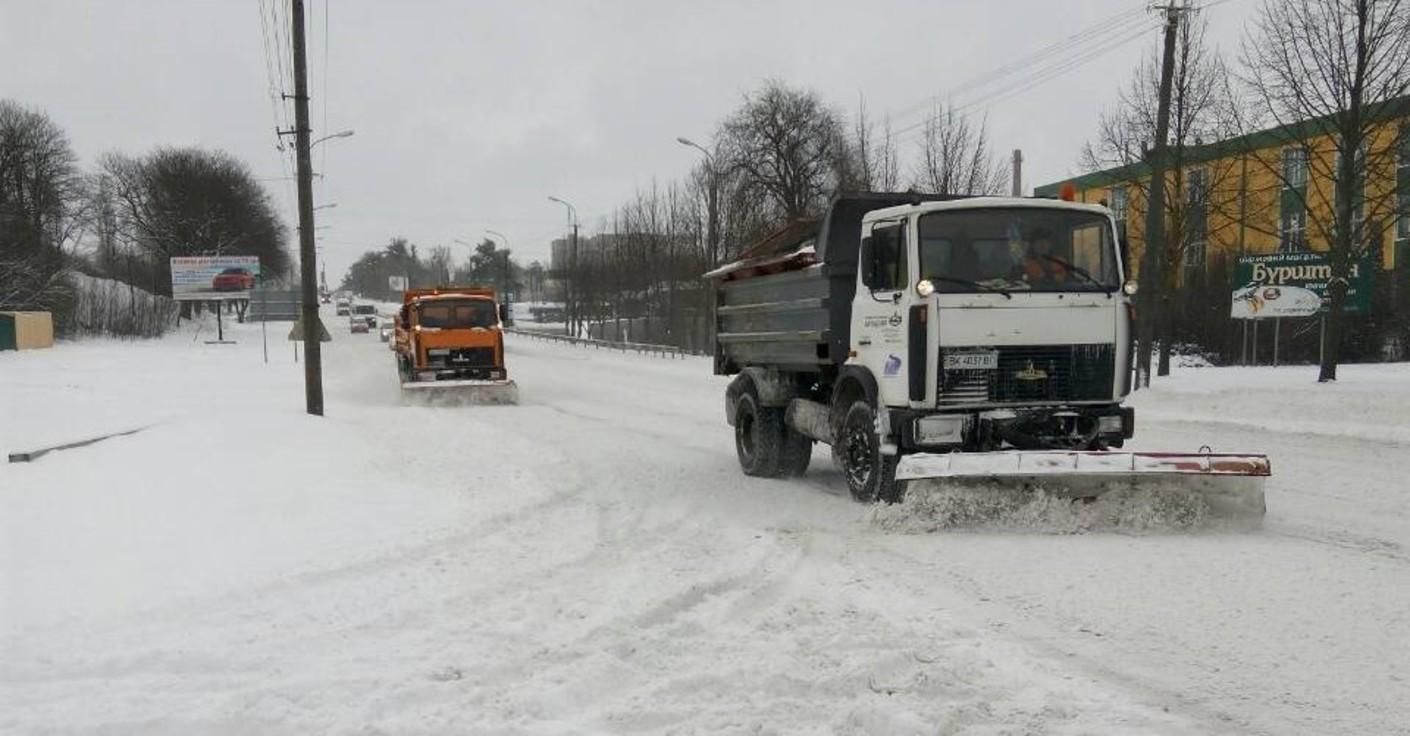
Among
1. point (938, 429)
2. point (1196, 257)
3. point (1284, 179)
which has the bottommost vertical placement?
point (938, 429)

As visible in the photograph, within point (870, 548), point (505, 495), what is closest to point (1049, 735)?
point (870, 548)

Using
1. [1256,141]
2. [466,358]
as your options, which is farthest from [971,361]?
[1256,141]

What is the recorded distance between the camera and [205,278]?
2149 inches

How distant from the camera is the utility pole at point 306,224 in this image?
15969 mm

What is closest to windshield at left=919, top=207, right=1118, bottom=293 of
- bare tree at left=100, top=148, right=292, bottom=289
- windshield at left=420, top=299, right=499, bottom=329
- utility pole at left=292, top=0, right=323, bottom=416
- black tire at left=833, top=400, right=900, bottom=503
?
black tire at left=833, top=400, right=900, bottom=503

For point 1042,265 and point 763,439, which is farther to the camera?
point 763,439

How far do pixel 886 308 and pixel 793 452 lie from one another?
9.65 feet

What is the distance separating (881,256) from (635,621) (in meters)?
4.00

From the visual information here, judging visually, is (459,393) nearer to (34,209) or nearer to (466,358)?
(466,358)

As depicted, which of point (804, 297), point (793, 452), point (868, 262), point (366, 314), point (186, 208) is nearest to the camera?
point (868, 262)

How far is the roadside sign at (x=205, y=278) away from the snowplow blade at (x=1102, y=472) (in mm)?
53932

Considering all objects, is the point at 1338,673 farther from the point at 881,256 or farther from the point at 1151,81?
the point at 1151,81

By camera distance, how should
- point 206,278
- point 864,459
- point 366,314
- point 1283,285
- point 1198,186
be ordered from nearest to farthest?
point 864,459
point 1283,285
point 1198,186
point 206,278
point 366,314

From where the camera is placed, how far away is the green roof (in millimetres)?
20297
